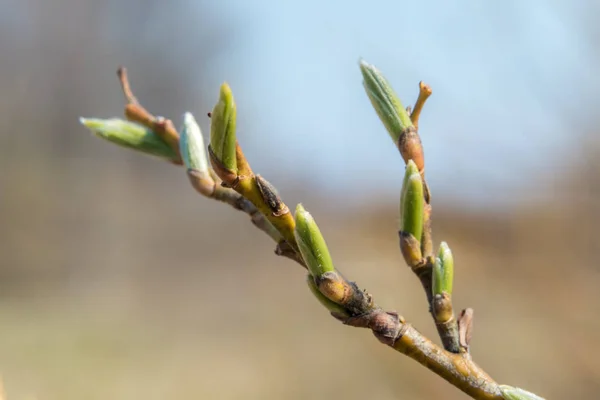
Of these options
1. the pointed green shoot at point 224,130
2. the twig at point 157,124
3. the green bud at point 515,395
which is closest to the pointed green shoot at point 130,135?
the twig at point 157,124

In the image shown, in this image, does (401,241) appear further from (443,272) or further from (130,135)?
(130,135)

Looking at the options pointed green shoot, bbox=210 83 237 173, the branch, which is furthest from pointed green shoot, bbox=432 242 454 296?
pointed green shoot, bbox=210 83 237 173

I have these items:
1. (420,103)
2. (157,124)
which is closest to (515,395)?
(420,103)

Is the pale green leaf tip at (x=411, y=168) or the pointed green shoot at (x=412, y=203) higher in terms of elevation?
the pale green leaf tip at (x=411, y=168)

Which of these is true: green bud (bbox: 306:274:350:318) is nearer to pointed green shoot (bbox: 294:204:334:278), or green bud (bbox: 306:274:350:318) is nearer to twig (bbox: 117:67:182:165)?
pointed green shoot (bbox: 294:204:334:278)

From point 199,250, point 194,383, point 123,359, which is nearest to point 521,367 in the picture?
point 194,383

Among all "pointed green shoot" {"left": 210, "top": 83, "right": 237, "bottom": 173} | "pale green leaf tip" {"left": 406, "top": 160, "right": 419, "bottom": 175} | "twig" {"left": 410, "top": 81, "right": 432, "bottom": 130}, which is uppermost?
"twig" {"left": 410, "top": 81, "right": 432, "bottom": 130}

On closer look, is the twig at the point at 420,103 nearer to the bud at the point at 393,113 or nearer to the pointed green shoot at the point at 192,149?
the bud at the point at 393,113
